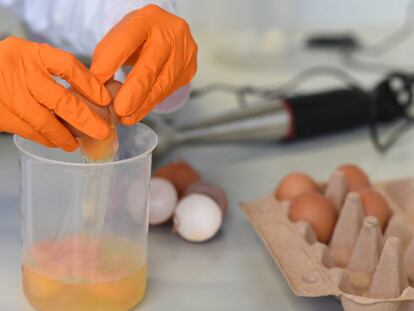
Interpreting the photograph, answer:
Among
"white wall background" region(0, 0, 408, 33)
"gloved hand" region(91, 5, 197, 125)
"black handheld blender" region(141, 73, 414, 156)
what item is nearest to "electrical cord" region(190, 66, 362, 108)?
"black handheld blender" region(141, 73, 414, 156)

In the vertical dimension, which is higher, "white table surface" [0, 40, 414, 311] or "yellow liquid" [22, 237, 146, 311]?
"yellow liquid" [22, 237, 146, 311]

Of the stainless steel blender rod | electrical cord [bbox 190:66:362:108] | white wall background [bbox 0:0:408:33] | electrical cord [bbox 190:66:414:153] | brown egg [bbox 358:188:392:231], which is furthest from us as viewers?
white wall background [bbox 0:0:408:33]

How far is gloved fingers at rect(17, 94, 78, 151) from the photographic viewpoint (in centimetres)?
86

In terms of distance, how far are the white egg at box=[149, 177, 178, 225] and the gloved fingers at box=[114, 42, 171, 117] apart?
195 millimetres

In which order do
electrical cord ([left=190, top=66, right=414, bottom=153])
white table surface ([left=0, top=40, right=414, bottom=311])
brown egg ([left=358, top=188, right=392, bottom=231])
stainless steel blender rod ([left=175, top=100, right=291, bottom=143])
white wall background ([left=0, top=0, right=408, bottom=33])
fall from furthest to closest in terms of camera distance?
1. white wall background ([left=0, top=0, right=408, bottom=33])
2. electrical cord ([left=190, top=66, right=414, bottom=153])
3. stainless steel blender rod ([left=175, top=100, right=291, bottom=143])
4. brown egg ([left=358, top=188, right=392, bottom=231])
5. white table surface ([left=0, top=40, right=414, bottom=311])

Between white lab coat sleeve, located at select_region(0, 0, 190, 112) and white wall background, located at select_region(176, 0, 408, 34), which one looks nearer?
white lab coat sleeve, located at select_region(0, 0, 190, 112)

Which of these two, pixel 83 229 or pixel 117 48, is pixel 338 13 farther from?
pixel 83 229

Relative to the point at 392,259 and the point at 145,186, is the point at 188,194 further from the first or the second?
the point at 392,259

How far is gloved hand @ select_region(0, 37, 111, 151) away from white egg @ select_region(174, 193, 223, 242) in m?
0.24

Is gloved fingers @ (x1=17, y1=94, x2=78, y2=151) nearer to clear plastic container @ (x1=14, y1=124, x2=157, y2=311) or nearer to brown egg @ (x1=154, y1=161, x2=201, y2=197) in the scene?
clear plastic container @ (x1=14, y1=124, x2=157, y2=311)

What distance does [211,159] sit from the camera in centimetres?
140

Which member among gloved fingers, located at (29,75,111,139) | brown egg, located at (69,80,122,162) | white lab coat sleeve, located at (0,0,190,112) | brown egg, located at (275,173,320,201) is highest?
gloved fingers, located at (29,75,111,139)

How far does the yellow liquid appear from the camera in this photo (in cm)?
87

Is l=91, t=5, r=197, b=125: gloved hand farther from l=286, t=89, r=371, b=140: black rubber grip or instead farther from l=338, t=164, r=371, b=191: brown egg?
l=286, t=89, r=371, b=140: black rubber grip
